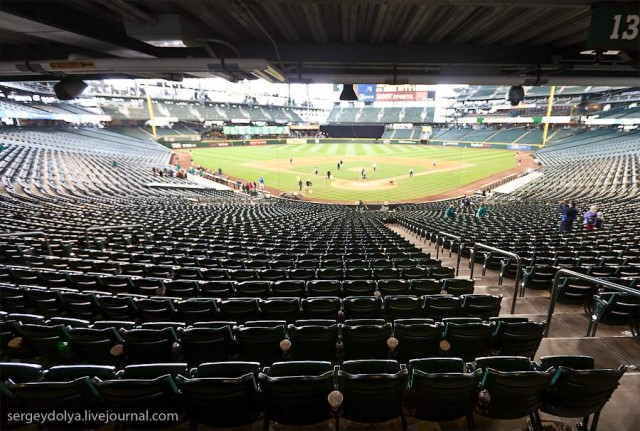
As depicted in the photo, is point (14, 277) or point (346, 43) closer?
point (346, 43)

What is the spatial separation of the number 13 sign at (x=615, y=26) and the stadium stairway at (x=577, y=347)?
14.4ft

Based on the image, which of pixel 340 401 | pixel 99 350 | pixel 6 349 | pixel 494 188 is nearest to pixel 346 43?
pixel 340 401

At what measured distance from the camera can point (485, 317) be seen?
18.0ft

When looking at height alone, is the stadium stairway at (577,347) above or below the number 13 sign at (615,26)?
below

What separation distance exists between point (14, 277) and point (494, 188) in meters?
39.0

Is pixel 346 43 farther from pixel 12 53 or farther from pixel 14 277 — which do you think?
pixel 14 277

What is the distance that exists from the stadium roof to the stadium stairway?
174 inches

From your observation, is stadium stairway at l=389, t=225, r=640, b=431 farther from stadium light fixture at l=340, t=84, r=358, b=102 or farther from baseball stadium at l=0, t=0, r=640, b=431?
stadium light fixture at l=340, t=84, r=358, b=102

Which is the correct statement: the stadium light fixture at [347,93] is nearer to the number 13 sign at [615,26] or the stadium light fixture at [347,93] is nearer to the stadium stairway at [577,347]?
the number 13 sign at [615,26]

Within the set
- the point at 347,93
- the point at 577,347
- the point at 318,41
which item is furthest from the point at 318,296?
the point at 318,41

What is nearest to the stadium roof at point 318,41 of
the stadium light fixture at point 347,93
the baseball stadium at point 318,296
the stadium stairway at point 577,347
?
the baseball stadium at point 318,296

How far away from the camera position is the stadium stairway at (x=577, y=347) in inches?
134

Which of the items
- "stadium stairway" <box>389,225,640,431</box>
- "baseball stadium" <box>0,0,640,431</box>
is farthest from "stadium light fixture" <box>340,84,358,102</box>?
"stadium stairway" <box>389,225,640,431</box>

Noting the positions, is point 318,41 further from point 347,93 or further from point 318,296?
point 318,296
